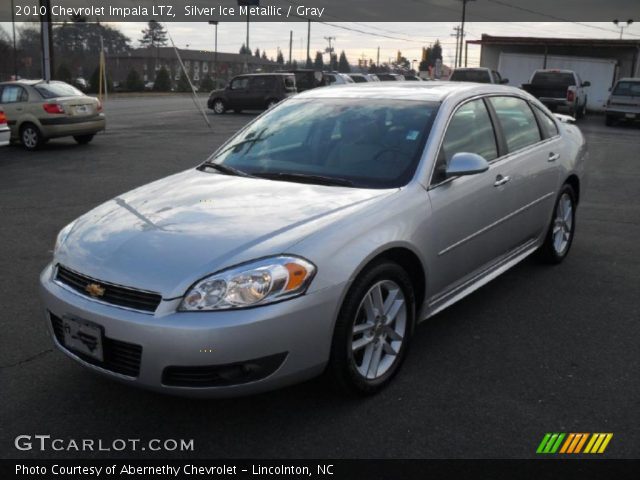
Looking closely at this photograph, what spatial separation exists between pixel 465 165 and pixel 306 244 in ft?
4.07

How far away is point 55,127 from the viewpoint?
14.0 m

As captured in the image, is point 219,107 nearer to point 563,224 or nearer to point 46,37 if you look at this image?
point 46,37

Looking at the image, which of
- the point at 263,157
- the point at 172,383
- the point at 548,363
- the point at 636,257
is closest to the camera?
the point at 172,383

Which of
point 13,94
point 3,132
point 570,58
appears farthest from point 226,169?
point 570,58

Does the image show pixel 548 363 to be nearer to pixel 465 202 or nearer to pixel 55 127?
pixel 465 202

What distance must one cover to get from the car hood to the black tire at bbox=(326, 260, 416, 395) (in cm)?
35

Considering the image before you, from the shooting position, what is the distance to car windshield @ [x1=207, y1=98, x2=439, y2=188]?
392cm

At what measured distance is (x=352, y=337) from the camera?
3.26m

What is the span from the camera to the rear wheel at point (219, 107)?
27814mm

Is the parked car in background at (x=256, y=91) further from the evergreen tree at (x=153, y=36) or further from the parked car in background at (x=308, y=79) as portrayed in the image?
the evergreen tree at (x=153, y=36)

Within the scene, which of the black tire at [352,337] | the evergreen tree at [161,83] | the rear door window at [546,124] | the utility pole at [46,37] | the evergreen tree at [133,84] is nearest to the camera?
the black tire at [352,337]

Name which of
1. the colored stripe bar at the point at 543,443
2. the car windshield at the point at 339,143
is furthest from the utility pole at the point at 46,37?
the colored stripe bar at the point at 543,443

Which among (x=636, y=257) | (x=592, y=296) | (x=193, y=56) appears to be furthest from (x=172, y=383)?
(x=193, y=56)

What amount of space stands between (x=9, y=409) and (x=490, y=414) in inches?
94.0
